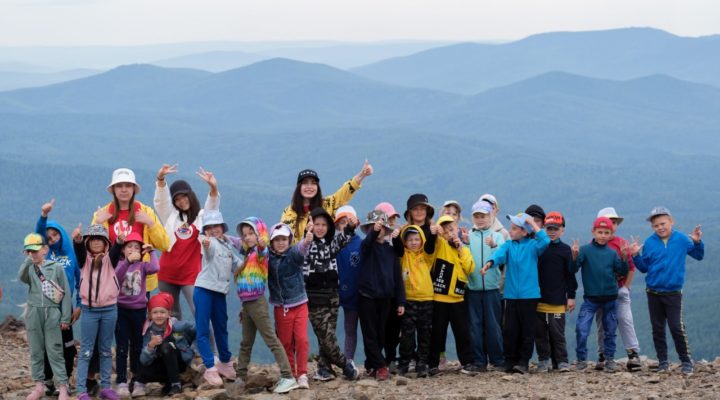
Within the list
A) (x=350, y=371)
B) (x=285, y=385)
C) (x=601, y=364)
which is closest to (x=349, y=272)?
(x=350, y=371)

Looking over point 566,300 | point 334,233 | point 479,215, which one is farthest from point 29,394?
point 566,300

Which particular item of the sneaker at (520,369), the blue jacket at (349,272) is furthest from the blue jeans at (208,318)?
the sneaker at (520,369)

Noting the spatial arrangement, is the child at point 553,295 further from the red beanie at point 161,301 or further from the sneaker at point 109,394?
the sneaker at point 109,394

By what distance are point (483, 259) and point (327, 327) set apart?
5.88 feet

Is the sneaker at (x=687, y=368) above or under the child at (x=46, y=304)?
under

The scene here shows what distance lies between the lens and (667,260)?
10.4 meters

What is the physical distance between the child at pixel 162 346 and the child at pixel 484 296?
287cm

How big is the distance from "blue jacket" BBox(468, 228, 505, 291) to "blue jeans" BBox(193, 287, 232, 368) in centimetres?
251

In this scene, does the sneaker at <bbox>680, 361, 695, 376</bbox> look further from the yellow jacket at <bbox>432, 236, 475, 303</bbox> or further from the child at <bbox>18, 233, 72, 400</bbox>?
the child at <bbox>18, 233, 72, 400</bbox>

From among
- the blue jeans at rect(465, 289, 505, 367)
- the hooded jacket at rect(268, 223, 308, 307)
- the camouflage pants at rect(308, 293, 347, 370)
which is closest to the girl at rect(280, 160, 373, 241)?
the hooded jacket at rect(268, 223, 308, 307)

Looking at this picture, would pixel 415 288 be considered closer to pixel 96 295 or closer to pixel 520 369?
pixel 520 369

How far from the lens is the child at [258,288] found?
931cm

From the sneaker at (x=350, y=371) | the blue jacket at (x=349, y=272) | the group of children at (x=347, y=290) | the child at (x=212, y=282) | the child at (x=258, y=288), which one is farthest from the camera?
the blue jacket at (x=349, y=272)

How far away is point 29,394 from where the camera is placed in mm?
9484
